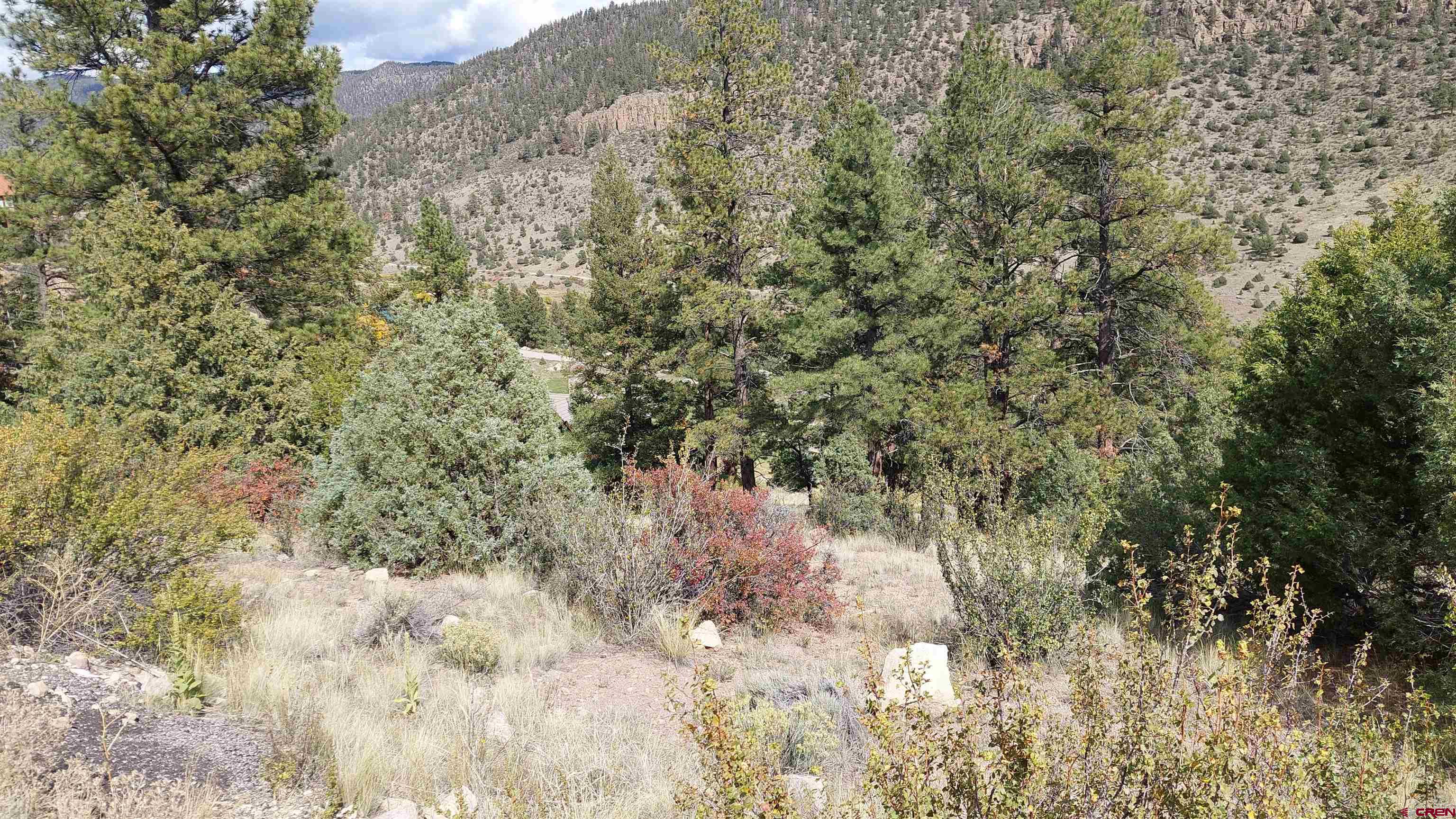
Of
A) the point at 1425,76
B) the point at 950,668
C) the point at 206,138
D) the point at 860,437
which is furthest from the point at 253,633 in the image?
the point at 1425,76

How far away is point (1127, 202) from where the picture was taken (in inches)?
571

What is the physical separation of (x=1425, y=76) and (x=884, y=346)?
61.6 metres

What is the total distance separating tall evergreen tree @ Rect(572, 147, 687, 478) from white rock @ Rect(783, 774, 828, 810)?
16492 millimetres

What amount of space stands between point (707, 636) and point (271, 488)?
815cm

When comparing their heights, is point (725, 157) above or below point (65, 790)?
above

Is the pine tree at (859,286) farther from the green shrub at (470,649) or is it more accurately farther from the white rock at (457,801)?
the white rock at (457,801)

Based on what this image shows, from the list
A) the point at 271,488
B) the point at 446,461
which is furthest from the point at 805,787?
the point at 271,488

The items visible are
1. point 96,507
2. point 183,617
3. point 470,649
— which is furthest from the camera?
point 470,649

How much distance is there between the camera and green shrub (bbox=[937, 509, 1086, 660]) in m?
6.05

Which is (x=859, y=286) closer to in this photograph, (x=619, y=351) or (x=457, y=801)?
(x=619, y=351)

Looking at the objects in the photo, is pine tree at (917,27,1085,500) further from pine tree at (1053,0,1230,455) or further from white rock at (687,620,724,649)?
white rock at (687,620,724,649)

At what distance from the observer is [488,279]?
78.2m

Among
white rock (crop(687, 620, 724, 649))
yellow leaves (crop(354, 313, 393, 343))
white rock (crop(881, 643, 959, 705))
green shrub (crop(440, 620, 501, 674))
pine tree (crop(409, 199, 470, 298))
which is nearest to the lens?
white rock (crop(881, 643, 959, 705))

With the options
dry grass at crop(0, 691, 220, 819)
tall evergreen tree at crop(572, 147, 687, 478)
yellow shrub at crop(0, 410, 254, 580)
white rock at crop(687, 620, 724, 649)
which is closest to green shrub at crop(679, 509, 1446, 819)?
dry grass at crop(0, 691, 220, 819)
